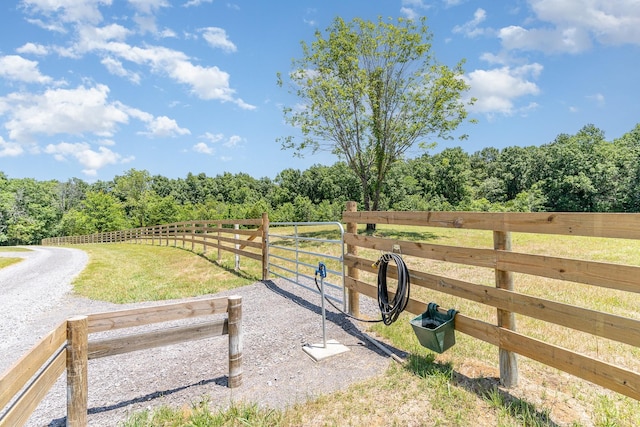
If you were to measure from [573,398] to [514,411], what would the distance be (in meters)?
0.65

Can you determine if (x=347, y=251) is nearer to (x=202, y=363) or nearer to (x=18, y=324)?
(x=202, y=363)

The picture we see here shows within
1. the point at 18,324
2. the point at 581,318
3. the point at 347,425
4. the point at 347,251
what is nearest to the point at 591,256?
the point at 347,251

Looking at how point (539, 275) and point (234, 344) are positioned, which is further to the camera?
point (234, 344)

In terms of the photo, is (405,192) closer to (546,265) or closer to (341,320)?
(341,320)

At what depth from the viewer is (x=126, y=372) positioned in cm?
376

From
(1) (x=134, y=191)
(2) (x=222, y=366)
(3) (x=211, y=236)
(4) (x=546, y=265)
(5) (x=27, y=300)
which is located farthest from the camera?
(1) (x=134, y=191)

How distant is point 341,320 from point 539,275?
298cm

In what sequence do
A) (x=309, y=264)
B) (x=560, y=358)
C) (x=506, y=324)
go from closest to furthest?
(x=560, y=358)
(x=506, y=324)
(x=309, y=264)

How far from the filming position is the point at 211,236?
11.3m

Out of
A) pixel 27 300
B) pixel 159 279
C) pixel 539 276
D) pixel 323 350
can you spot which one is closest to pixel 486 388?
pixel 539 276

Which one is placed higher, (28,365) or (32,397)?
Result: (28,365)

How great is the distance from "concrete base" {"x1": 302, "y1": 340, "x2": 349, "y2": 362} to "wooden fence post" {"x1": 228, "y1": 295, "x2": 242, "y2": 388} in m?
0.92

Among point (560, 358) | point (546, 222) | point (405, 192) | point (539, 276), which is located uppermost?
point (405, 192)

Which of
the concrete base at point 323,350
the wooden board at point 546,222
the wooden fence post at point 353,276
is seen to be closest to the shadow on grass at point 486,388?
the concrete base at point 323,350
